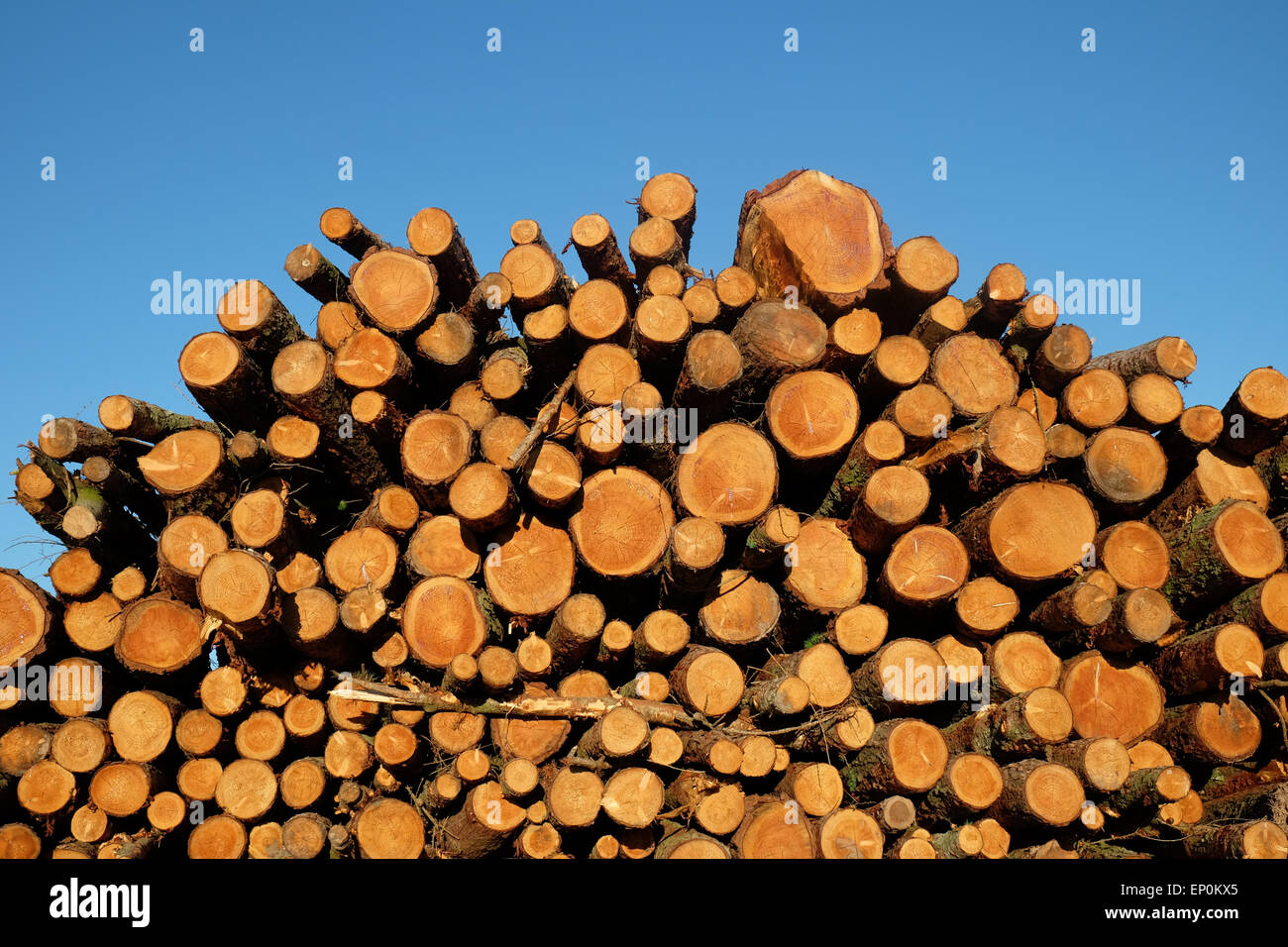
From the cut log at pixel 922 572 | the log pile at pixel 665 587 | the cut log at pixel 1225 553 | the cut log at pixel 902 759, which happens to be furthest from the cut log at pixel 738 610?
the cut log at pixel 1225 553

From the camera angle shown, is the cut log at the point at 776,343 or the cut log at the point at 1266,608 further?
the cut log at the point at 776,343

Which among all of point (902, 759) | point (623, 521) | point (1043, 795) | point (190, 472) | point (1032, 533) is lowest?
point (1043, 795)

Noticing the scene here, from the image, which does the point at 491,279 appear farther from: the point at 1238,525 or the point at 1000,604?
the point at 1238,525

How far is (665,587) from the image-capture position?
493cm

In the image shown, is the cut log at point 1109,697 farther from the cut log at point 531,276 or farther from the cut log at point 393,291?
the cut log at point 393,291

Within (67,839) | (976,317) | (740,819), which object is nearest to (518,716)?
(740,819)

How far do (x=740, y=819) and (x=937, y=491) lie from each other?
8.11ft

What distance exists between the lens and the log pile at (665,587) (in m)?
4.66

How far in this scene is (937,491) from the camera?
5406 millimetres

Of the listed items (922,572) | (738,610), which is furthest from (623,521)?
(922,572)

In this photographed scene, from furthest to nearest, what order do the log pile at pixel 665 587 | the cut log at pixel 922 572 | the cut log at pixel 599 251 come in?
the cut log at pixel 599 251 → the cut log at pixel 922 572 → the log pile at pixel 665 587

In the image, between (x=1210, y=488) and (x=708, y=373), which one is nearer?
(x=708, y=373)

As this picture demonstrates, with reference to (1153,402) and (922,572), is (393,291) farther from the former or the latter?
(1153,402)

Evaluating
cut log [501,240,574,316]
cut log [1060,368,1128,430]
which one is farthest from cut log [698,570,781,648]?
cut log [1060,368,1128,430]
